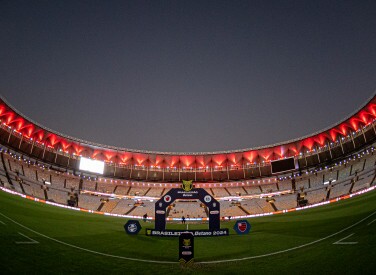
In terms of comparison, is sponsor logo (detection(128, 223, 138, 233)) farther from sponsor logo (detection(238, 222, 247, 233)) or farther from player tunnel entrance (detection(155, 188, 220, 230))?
sponsor logo (detection(238, 222, 247, 233))

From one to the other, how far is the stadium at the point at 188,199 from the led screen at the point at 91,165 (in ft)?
0.94

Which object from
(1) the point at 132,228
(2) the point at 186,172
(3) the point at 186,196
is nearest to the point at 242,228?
(3) the point at 186,196

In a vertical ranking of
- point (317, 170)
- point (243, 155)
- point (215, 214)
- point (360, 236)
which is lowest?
point (360, 236)

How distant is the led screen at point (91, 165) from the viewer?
206 ft

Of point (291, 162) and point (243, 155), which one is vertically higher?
point (243, 155)

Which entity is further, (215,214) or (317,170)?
(317,170)

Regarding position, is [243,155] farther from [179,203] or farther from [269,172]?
[179,203]

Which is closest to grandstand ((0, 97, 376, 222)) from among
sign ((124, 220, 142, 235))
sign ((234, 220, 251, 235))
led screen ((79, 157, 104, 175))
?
led screen ((79, 157, 104, 175))

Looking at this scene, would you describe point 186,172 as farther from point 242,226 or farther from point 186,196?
point 242,226

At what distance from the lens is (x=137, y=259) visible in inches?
439

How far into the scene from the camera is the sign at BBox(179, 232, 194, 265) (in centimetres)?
1002

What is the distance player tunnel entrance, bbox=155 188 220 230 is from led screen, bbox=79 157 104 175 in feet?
161

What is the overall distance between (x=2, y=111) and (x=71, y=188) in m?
22.6

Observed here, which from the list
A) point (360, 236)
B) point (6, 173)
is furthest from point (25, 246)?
point (6, 173)
